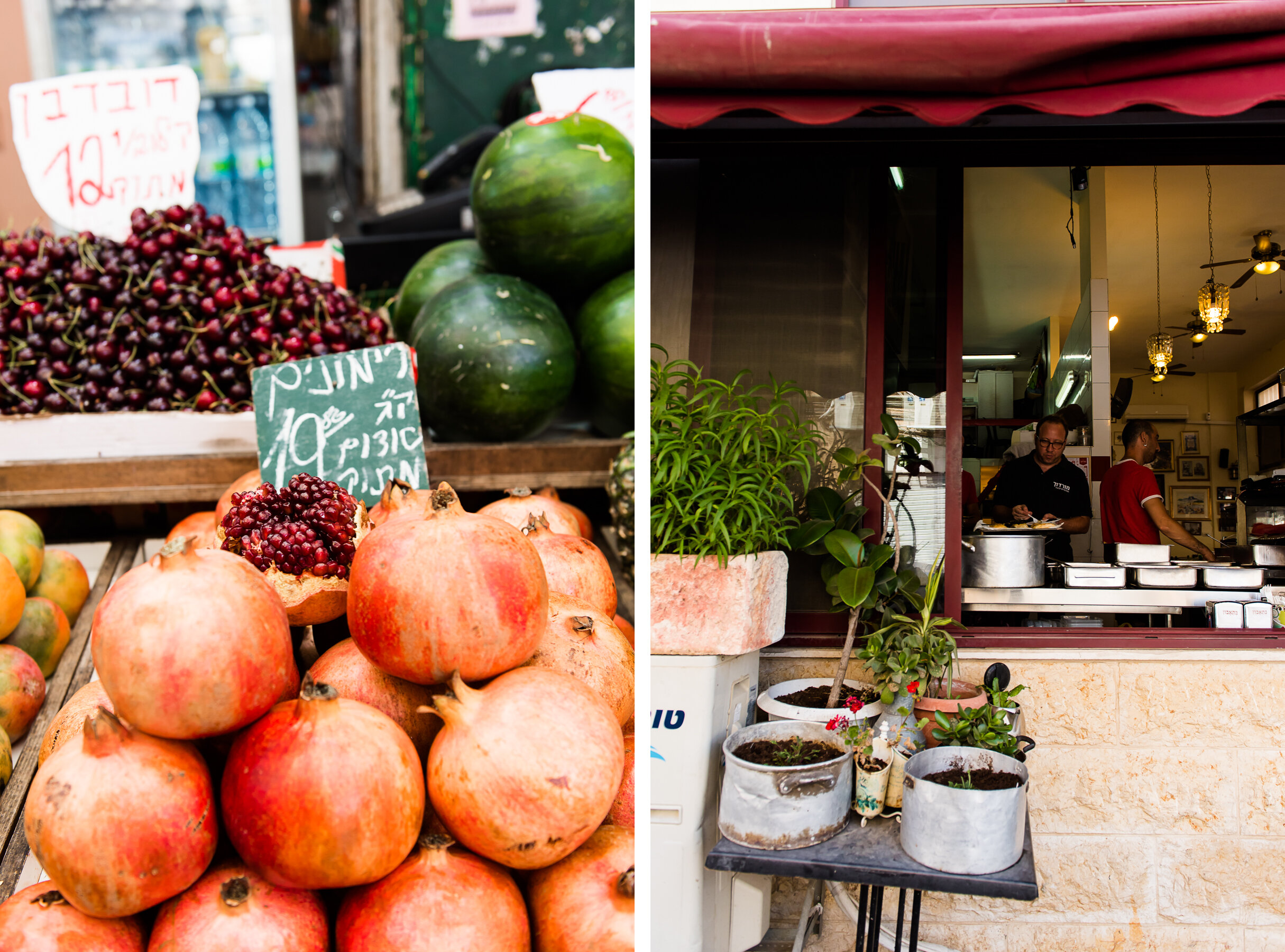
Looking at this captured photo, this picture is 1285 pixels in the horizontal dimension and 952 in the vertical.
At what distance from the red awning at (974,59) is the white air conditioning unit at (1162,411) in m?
8.48

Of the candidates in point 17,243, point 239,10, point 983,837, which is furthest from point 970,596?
point 239,10

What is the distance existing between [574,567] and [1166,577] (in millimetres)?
2869

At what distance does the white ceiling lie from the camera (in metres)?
4.96

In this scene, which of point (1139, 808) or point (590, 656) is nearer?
point (590, 656)

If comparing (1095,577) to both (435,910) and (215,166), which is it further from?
(215,166)

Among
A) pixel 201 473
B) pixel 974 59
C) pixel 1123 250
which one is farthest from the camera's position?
pixel 1123 250

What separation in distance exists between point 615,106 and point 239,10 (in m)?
2.66

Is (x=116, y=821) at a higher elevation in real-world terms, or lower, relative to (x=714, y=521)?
lower

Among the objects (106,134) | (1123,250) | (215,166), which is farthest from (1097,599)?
(1123,250)

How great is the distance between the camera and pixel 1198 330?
7.64m

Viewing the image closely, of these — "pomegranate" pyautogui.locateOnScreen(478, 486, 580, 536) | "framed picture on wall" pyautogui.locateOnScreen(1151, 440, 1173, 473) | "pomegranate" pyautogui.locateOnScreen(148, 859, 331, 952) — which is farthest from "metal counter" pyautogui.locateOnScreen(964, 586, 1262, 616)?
"framed picture on wall" pyautogui.locateOnScreen(1151, 440, 1173, 473)

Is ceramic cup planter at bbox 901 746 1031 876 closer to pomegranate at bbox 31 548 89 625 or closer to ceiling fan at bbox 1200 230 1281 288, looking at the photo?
pomegranate at bbox 31 548 89 625

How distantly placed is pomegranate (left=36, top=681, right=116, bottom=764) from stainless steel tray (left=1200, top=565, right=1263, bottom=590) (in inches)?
133

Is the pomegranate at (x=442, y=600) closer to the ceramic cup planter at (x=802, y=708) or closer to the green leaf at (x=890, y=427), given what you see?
the ceramic cup planter at (x=802, y=708)
